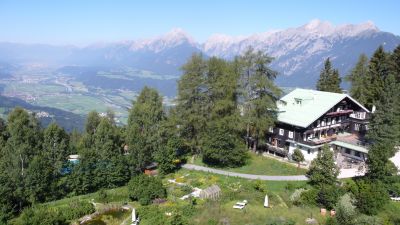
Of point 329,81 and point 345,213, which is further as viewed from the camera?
point 329,81

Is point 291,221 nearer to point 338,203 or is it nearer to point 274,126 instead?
point 338,203

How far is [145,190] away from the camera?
37.9 meters

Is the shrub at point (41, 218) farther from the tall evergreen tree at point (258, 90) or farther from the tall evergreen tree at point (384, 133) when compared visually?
the tall evergreen tree at point (384, 133)

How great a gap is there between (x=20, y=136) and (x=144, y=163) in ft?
51.7

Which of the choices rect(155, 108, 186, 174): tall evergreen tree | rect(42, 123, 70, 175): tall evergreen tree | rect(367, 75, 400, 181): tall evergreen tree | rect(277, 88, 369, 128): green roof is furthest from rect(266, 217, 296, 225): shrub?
rect(42, 123, 70, 175): tall evergreen tree

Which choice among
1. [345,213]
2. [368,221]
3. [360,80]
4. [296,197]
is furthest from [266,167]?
[360,80]

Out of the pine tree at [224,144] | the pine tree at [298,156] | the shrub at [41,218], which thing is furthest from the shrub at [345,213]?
the shrub at [41,218]

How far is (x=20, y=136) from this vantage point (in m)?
46.3

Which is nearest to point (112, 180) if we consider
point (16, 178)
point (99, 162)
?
point (99, 162)

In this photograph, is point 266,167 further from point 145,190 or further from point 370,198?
point 145,190

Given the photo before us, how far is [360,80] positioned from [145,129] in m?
39.3

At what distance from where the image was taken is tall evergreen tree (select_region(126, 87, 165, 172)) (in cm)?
4719

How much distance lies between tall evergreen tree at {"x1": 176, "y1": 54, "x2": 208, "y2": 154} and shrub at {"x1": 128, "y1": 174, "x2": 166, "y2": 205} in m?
13.9

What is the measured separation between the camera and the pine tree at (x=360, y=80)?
63.2m
